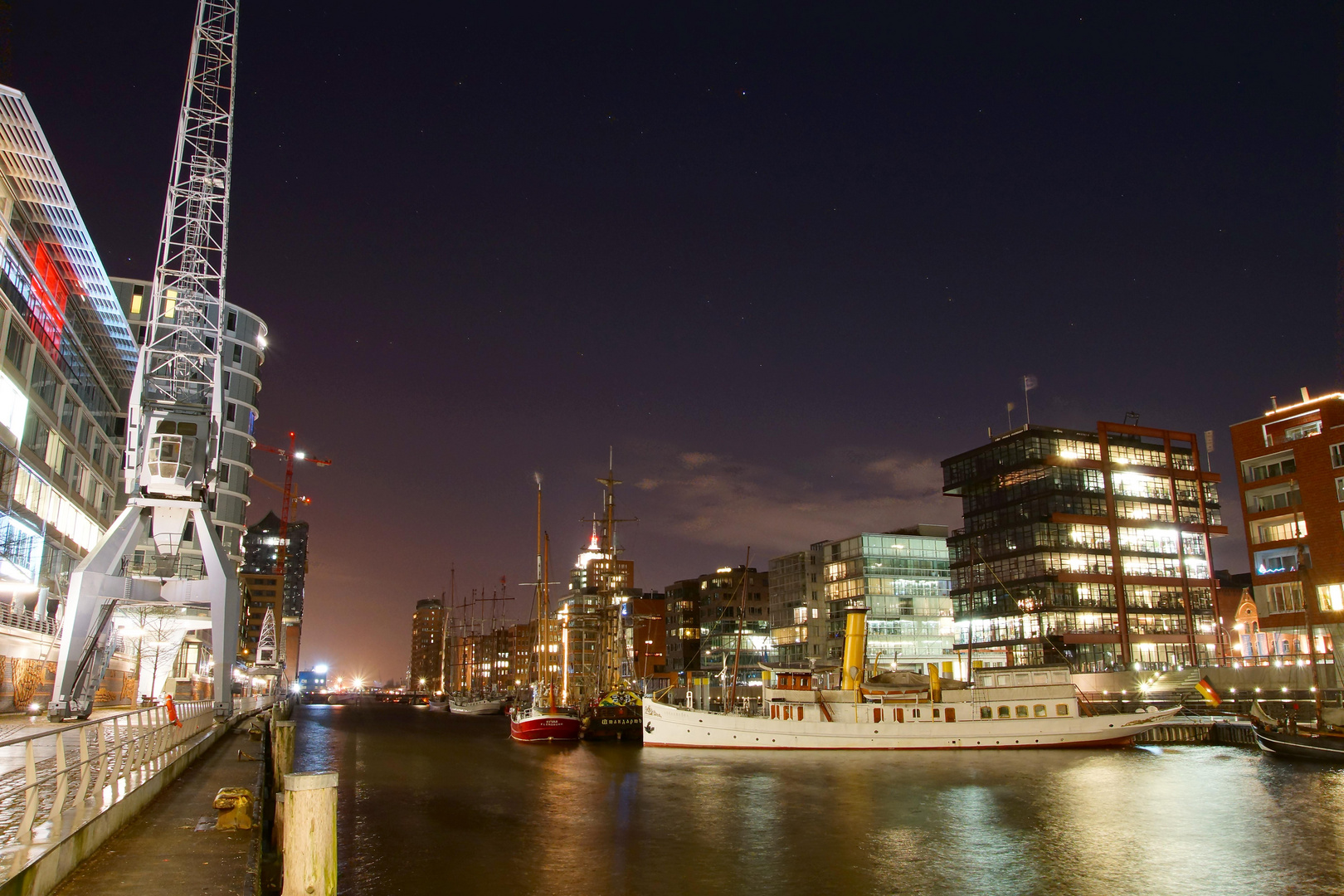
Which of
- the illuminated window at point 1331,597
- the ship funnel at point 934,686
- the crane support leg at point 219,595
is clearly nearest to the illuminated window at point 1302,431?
the illuminated window at point 1331,597

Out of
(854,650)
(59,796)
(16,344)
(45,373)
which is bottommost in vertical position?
(59,796)

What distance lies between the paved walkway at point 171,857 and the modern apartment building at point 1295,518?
64110 mm

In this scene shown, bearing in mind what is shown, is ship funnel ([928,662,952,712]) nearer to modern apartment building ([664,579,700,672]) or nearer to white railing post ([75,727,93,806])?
white railing post ([75,727,93,806])

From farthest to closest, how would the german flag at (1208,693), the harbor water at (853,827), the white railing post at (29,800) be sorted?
the german flag at (1208,693), the harbor water at (853,827), the white railing post at (29,800)

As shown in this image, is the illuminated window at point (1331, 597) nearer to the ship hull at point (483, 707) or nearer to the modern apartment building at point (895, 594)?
the modern apartment building at point (895, 594)

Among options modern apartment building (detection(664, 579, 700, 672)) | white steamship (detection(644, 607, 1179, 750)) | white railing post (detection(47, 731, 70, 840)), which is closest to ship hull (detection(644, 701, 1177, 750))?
white steamship (detection(644, 607, 1179, 750))

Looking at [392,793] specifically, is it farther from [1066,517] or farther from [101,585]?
[1066,517]

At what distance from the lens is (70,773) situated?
1708 centimetres

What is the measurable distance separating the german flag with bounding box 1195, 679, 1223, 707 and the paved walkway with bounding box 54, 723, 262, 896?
61.4 meters

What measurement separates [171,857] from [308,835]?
501cm

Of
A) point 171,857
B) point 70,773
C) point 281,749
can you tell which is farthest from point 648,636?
point 171,857

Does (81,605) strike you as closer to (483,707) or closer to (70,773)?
(70,773)

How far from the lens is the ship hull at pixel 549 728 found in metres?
66.8

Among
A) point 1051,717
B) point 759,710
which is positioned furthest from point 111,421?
point 1051,717
